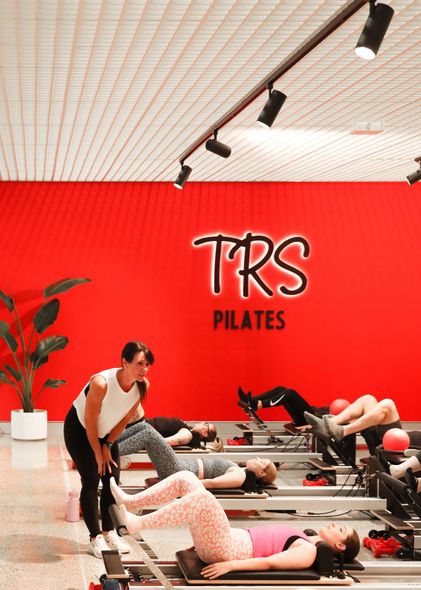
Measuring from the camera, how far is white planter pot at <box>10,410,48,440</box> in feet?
32.8

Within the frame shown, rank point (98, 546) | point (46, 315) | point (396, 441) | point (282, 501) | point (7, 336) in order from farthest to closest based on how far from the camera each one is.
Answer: point (46, 315) < point (7, 336) < point (396, 441) < point (282, 501) < point (98, 546)

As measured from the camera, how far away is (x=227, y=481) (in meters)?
6.41

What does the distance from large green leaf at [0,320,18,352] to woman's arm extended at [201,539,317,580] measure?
5.86m

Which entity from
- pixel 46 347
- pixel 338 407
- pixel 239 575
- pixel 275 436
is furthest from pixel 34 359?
pixel 239 575

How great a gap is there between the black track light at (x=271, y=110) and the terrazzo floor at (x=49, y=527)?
8.84 feet

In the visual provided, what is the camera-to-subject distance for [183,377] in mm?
10695

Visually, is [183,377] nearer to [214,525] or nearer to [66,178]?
[66,178]

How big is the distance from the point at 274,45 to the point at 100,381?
212 cm

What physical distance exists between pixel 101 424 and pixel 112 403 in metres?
0.14

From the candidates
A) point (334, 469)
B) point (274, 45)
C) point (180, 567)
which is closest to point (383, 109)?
point (274, 45)

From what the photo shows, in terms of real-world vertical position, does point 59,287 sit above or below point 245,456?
above

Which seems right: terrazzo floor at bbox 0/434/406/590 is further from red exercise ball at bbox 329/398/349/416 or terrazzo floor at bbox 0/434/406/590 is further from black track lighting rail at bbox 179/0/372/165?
black track lighting rail at bbox 179/0/372/165

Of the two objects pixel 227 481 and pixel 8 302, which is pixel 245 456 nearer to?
pixel 227 481

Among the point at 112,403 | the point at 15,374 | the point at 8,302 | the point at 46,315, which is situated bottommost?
the point at 112,403
